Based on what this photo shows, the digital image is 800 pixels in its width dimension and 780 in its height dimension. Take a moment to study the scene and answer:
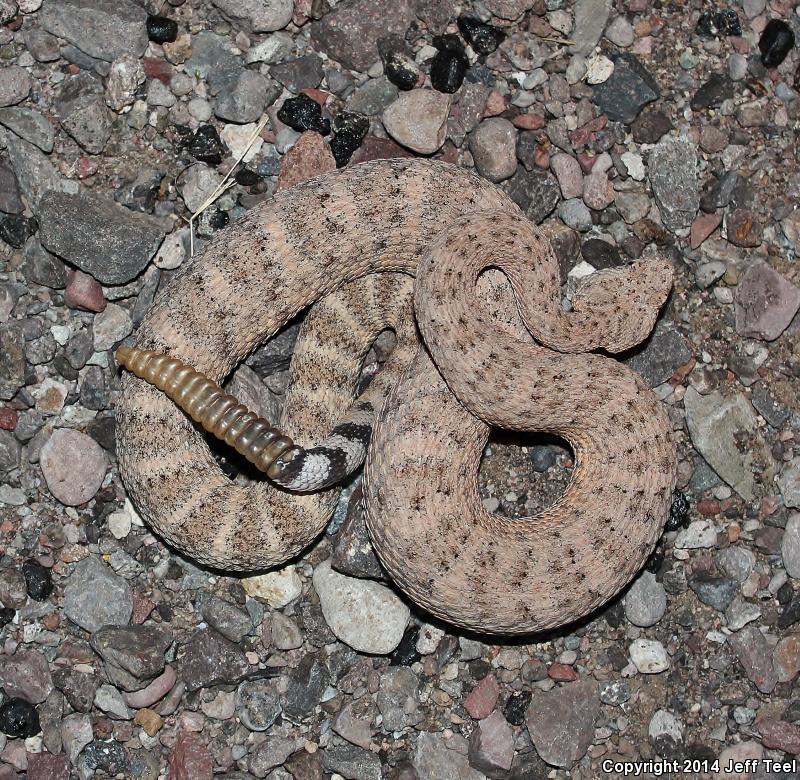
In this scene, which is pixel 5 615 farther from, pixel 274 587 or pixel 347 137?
pixel 347 137

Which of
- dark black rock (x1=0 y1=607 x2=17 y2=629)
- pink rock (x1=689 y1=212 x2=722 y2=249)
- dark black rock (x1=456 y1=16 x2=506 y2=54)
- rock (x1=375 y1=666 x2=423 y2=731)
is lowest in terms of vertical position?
dark black rock (x1=0 y1=607 x2=17 y2=629)

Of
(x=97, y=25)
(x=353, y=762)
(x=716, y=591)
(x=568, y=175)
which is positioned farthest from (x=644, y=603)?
(x=97, y=25)

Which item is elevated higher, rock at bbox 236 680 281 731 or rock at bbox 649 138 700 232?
rock at bbox 649 138 700 232

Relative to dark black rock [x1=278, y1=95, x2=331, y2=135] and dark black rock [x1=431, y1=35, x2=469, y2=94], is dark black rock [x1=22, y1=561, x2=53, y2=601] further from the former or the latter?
dark black rock [x1=431, y1=35, x2=469, y2=94]

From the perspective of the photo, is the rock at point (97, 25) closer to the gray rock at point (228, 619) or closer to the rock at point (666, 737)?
the gray rock at point (228, 619)

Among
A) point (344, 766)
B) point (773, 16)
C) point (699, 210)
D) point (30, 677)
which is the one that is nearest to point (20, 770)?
point (30, 677)

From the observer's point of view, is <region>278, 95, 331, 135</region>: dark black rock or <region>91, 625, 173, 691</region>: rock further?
<region>278, 95, 331, 135</region>: dark black rock

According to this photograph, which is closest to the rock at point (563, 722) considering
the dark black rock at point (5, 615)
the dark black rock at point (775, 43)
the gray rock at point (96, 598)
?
the gray rock at point (96, 598)

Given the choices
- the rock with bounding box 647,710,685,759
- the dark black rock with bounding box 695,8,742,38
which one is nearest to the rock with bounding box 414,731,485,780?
the rock with bounding box 647,710,685,759
